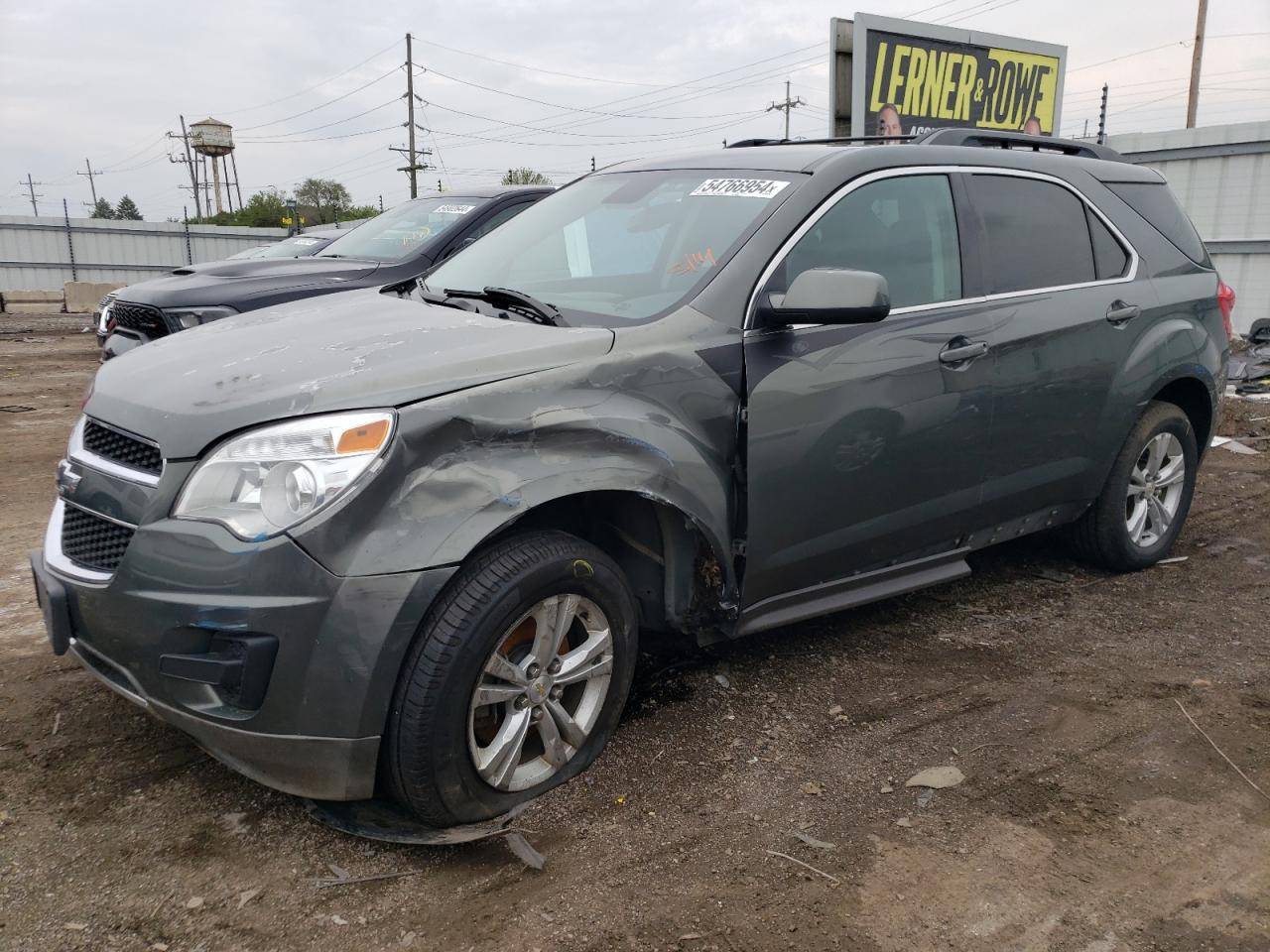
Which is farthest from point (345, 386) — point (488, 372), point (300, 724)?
point (300, 724)

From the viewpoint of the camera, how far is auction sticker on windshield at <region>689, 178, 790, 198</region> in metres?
3.31

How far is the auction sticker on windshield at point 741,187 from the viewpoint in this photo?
331 centimetres

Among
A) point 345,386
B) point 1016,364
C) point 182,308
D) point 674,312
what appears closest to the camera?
point 345,386

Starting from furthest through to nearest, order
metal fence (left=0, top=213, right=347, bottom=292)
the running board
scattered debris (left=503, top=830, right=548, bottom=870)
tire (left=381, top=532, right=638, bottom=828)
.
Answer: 1. metal fence (left=0, top=213, right=347, bottom=292)
2. the running board
3. scattered debris (left=503, top=830, right=548, bottom=870)
4. tire (left=381, top=532, right=638, bottom=828)

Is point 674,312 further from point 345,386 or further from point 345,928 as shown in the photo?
point 345,928

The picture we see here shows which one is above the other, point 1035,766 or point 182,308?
point 182,308

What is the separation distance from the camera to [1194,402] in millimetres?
4711

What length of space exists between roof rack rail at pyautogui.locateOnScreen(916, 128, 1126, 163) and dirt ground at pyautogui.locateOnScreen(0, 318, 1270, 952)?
192 cm

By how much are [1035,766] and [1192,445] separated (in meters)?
2.47

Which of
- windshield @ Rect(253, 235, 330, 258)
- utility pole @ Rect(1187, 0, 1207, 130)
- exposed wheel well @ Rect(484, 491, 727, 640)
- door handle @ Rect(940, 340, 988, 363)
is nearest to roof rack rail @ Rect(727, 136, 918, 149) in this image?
door handle @ Rect(940, 340, 988, 363)

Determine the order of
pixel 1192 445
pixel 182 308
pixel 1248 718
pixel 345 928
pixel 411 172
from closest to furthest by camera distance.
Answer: pixel 345 928, pixel 1248 718, pixel 1192 445, pixel 182 308, pixel 411 172

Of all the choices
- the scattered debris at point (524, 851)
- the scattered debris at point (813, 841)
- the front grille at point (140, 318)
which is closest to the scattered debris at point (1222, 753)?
the scattered debris at point (813, 841)

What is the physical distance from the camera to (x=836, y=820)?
2721 mm

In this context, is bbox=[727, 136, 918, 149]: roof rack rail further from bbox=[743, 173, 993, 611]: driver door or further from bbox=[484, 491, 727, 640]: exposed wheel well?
bbox=[484, 491, 727, 640]: exposed wheel well
